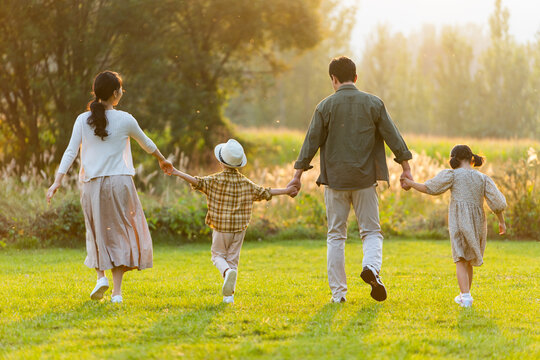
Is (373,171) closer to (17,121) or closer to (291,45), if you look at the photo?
(17,121)

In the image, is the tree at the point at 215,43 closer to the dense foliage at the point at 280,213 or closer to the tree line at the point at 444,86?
the dense foliage at the point at 280,213

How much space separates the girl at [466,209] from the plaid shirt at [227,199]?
4.42 ft

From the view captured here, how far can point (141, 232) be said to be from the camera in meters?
5.66

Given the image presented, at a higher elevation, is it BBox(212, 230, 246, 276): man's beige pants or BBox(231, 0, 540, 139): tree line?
BBox(231, 0, 540, 139): tree line

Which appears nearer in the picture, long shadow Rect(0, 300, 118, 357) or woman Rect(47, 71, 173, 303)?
long shadow Rect(0, 300, 118, 357)

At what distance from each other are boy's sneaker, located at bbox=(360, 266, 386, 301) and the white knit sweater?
6.22ft

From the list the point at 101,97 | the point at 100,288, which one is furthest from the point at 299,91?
the point at 100,288

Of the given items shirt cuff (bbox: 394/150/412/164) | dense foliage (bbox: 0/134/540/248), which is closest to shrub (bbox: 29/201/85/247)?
dense foliage (bbox: 0/134/540/248)

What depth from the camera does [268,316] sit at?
503 centimetres

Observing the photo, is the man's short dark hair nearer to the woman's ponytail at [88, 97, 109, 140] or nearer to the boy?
the boy

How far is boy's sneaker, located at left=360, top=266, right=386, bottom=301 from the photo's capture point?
5.41m

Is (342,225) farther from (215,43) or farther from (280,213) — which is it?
(215,43)

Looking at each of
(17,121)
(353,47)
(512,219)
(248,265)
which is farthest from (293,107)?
(248,265)

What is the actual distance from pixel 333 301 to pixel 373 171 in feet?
3.53
